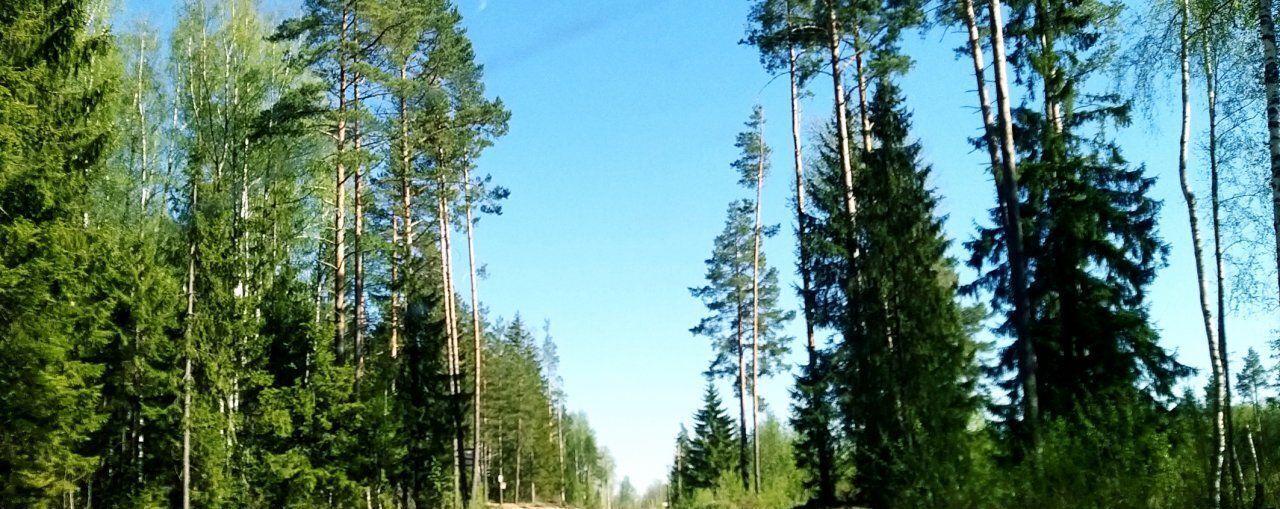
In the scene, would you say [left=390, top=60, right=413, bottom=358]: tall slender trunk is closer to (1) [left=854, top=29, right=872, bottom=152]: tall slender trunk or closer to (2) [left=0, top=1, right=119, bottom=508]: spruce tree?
(2) [left=0, top=1, right=119, bottom=508]: spruce tree

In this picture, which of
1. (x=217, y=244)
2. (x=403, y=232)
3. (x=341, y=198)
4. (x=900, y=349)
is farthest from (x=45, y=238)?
(x=403, y=232)

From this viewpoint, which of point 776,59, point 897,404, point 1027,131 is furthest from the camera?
point 776,59

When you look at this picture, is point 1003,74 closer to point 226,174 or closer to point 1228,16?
point 1228,16

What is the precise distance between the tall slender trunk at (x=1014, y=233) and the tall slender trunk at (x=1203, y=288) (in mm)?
2427

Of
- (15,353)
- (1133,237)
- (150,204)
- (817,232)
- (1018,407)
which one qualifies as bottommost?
(1018,407)

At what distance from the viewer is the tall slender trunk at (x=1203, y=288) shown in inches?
456

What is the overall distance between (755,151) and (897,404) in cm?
2343

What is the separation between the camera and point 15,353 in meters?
16.1

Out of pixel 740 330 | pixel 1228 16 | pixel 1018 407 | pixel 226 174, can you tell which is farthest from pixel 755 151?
pixel 1228 16

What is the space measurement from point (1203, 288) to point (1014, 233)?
296 centimetres

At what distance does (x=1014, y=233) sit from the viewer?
15398 millimetres

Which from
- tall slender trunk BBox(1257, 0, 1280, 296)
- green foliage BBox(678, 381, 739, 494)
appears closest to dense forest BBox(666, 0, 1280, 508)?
tall slender trunk BBox(1257, 0, 1280, 296)

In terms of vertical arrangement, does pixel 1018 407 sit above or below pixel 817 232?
below

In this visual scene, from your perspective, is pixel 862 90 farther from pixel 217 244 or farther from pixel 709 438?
pixel 709 438
